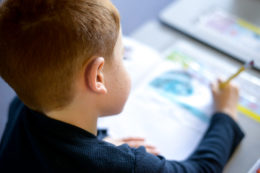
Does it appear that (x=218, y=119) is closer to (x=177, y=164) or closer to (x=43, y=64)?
(x=177, y=164)

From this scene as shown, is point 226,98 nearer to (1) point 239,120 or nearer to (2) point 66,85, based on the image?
(1) point 239,120

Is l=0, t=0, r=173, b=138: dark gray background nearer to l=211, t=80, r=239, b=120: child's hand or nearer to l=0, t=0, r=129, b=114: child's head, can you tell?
l=211, t=80, r=239, b=120: child's hand

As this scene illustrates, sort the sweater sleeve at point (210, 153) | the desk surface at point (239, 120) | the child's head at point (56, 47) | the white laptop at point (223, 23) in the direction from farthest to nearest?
the white laptop at point (223, 23)
the desk surface at point (239, 120)
the sweater sleeve at point (210, 153)
the child's head at point (56, 47)

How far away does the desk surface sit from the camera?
21.9 inches

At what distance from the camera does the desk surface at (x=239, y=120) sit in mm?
555

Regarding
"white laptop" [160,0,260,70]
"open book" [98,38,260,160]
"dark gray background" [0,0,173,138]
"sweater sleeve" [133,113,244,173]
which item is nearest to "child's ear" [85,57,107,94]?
"sweater sleeve" [133,113,244,173]

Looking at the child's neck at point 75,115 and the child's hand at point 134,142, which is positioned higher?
the child's neck at point 75,115

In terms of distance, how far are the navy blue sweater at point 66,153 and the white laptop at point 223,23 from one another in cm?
39

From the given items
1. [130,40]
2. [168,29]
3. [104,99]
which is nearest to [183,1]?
[168,29]

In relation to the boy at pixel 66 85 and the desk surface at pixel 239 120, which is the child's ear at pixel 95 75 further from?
the desk surface at pixel 239 120

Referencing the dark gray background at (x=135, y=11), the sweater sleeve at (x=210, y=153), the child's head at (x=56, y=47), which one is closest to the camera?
the child's head at (x=56, y=47)

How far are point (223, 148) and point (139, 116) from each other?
0.22 metres

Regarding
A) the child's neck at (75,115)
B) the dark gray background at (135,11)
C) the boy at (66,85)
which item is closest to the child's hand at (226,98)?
the boy at (66,85)

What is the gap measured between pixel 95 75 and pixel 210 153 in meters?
0.33
